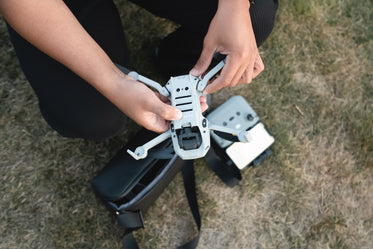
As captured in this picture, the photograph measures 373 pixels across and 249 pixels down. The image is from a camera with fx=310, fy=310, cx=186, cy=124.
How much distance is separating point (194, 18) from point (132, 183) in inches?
36.1

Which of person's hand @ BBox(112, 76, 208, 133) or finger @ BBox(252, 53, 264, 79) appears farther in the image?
finger @ BBox(252, 53, 264, 79)

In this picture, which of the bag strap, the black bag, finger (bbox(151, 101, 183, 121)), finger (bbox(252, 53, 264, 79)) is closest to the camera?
finger (bbox(151, 101, 183, 121))

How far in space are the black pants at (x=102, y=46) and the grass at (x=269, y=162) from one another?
19.2 inches

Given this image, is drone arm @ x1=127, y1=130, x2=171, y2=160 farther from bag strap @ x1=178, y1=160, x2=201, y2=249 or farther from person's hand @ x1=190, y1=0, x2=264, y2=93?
bag strap @ x1=178, y1=160, x2=201, y2=249

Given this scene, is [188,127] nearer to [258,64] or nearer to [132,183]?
[258,64]

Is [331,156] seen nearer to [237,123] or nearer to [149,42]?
[237,123]

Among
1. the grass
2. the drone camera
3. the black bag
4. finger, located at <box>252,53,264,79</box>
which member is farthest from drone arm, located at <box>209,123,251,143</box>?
the grass

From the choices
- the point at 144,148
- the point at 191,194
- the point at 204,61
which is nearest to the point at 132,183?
the point at 191,194

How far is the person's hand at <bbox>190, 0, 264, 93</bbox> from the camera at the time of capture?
1.21 m

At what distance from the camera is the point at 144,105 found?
1159 mm

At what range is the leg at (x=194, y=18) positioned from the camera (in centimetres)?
144

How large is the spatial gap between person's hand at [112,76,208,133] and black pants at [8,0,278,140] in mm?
323

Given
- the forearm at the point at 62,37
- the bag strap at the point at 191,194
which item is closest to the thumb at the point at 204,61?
the forearm at the point at 62,37

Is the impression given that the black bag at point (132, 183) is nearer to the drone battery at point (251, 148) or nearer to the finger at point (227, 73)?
the drone battery at point (251, 148)
